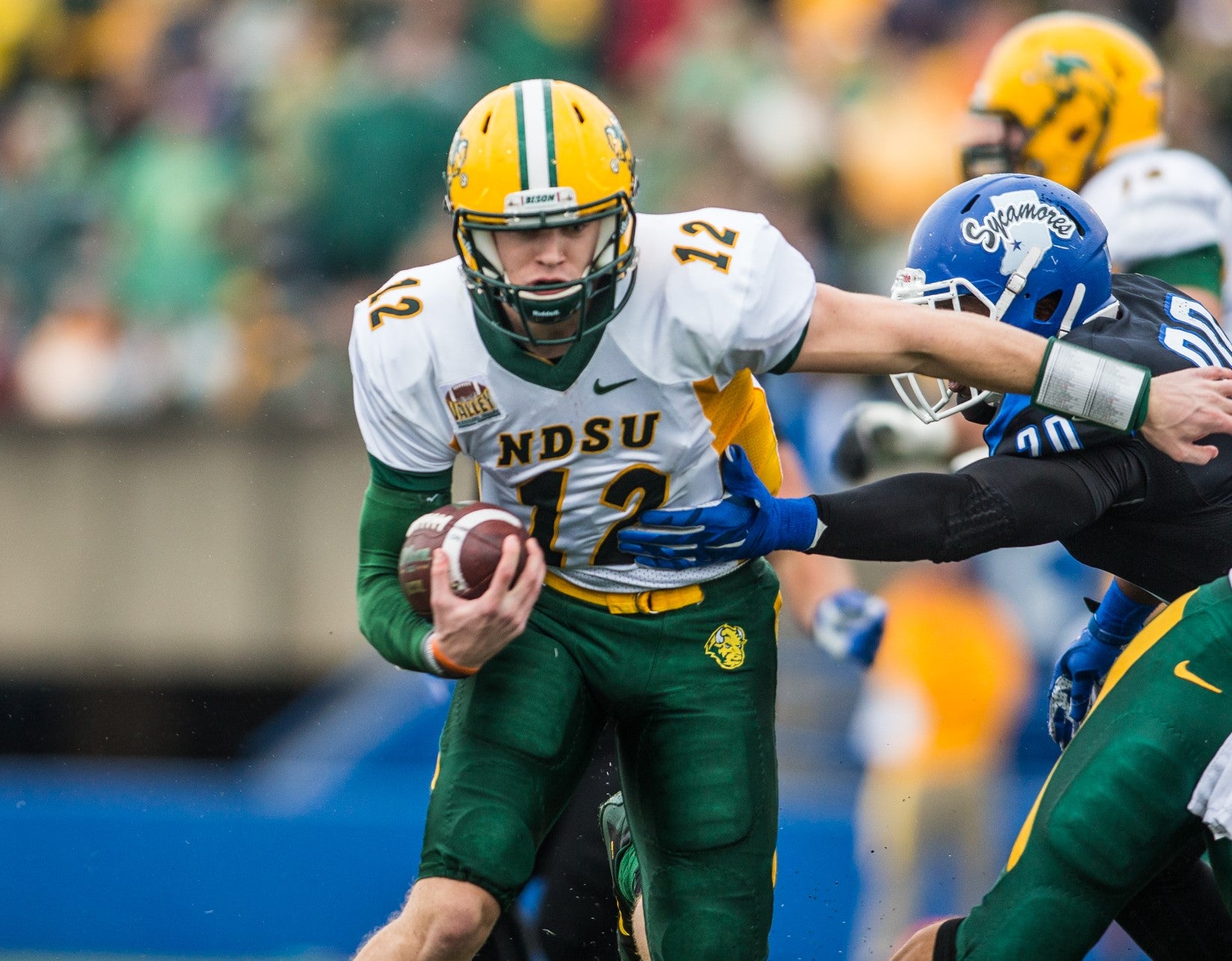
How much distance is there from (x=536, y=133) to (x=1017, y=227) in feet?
3.81

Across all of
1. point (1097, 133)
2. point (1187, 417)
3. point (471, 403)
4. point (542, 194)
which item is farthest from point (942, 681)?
point (542, 194)

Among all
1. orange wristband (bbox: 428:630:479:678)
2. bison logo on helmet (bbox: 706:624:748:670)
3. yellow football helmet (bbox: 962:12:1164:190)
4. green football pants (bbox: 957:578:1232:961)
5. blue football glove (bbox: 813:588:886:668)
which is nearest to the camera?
green football pants (bbox: 957:578:1232:961)

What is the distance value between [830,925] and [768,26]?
14.6ft

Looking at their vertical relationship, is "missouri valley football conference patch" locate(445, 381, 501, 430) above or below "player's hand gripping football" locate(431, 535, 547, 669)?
above

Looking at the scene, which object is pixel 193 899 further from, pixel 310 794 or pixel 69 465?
pixel 69 465

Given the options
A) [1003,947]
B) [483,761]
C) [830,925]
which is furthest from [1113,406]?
[830,925]

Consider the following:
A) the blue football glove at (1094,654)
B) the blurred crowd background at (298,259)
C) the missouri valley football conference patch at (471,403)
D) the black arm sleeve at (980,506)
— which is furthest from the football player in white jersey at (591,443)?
the blurred crowd background at (298,259)

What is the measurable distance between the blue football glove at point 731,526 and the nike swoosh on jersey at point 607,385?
30cm

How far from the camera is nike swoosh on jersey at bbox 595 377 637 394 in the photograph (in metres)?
3.71

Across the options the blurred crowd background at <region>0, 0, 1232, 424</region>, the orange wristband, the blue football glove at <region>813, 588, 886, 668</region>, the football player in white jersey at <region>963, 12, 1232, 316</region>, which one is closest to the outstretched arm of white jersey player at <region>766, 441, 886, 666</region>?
the blue football glove at <region>813, 588, 886, 668</region>

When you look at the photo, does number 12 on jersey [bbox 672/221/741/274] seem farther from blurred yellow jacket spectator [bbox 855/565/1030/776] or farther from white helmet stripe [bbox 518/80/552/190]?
blurred yellow jacket spectator [bbox 855/565/1030/776]

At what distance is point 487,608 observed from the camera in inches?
137

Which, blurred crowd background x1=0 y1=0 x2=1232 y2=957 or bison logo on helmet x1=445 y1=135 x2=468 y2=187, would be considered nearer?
bison logo on helmet x1=445 y1=135 x2=468 y2=187

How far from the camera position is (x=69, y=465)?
8086 millimetres
